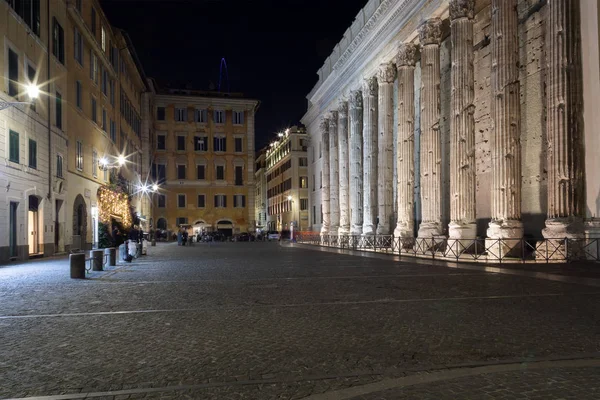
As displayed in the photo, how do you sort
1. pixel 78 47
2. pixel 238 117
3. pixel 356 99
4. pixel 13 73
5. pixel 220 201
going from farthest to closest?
pixel 238 117
pixel 220 201
pixel 356 99
pixel 78 47
pixel 13 73

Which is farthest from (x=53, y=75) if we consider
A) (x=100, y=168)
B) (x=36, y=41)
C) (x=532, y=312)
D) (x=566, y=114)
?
(x=532, y=312)

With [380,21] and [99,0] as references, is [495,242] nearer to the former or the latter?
[380,21]

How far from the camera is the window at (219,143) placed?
64156 millimetres

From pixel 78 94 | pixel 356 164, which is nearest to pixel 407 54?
pixel 356 164

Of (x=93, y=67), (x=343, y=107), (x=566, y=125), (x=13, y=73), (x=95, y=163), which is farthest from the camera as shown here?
(x=343, y=107)

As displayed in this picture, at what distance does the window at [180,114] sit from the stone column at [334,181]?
25.2 m

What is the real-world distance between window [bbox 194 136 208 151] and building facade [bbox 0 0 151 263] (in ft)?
72.7

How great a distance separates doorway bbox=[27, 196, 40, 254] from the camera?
23.6 metres

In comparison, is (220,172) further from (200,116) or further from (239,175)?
(200,116)

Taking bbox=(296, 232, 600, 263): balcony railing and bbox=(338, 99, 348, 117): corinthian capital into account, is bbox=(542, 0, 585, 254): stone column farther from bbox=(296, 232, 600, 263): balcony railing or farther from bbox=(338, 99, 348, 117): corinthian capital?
bbox=(338, 99, 348, 117): corinthian capital

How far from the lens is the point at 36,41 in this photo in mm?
23812

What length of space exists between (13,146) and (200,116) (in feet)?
143

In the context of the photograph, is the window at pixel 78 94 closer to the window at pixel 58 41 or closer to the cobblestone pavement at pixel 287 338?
the window at pixel 58 41

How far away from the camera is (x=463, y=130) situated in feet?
75.5
